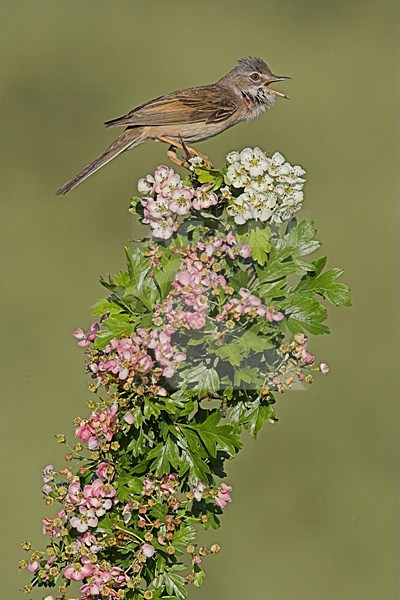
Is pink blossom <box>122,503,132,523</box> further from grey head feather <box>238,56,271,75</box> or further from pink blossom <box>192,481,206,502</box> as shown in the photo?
grey head feather <box>238,56,271,75</box>

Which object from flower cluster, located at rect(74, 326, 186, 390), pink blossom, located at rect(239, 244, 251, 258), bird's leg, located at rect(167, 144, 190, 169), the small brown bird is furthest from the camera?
the small brown bird

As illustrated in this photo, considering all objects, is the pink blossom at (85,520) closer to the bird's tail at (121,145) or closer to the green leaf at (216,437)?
the green leaf at (216,437)

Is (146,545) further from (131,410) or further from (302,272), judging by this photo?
(302,272)

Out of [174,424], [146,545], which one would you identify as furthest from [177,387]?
[146,545]

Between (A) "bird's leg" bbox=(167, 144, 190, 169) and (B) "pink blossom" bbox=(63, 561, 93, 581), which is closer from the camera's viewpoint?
(B) "pink blossom" bbox=(63, 561, 93, 581)

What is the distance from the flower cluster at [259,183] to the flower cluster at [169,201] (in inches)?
3.0

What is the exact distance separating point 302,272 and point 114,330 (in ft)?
1.93

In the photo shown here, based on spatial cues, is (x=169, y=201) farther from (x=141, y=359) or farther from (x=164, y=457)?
(x=164, y=457)

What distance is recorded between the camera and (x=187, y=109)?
10.2ft

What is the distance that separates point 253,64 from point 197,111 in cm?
28

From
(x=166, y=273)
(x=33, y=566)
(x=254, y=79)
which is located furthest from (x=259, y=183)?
(x=33, y=566)

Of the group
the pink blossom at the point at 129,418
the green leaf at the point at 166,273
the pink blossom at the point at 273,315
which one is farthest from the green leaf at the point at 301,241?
the pink blossom at the point at 129,418

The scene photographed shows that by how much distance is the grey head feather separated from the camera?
3148 millimetres

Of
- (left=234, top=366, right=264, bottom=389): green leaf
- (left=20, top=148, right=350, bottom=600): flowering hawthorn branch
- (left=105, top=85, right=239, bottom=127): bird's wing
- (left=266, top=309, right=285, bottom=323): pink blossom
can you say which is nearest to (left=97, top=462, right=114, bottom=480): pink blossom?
(left=20, top=148, right=350, bottom=600): flowering hawthorn branch
